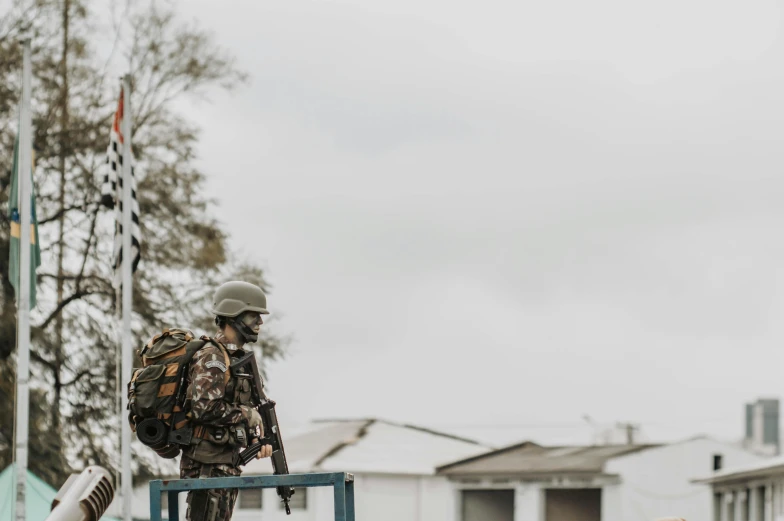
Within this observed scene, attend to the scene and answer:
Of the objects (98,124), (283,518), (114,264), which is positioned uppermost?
(98,124)

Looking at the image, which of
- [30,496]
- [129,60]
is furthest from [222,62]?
[30,496]

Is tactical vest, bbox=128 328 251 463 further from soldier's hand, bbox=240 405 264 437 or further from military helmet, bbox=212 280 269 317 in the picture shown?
military helmet, bbox=212 280 269 317

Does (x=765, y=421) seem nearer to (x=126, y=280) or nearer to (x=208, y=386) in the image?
(x=126, y=280)

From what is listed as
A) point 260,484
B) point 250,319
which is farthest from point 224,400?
point 260,484

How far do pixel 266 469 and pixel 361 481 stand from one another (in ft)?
15.1

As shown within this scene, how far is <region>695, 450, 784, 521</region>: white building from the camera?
113 ft

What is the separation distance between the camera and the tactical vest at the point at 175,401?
23.3 ft

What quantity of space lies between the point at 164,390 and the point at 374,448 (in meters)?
42.3

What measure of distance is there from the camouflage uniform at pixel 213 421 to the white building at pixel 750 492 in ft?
92.4

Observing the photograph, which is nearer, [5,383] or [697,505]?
[5,383]

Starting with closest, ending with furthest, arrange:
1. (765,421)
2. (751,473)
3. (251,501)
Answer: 1. (751,473)
2. (251,501)
3. (765,421)

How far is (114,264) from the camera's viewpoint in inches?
869

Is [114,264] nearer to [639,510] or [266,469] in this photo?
[266,469]

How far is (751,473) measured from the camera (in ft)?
118
